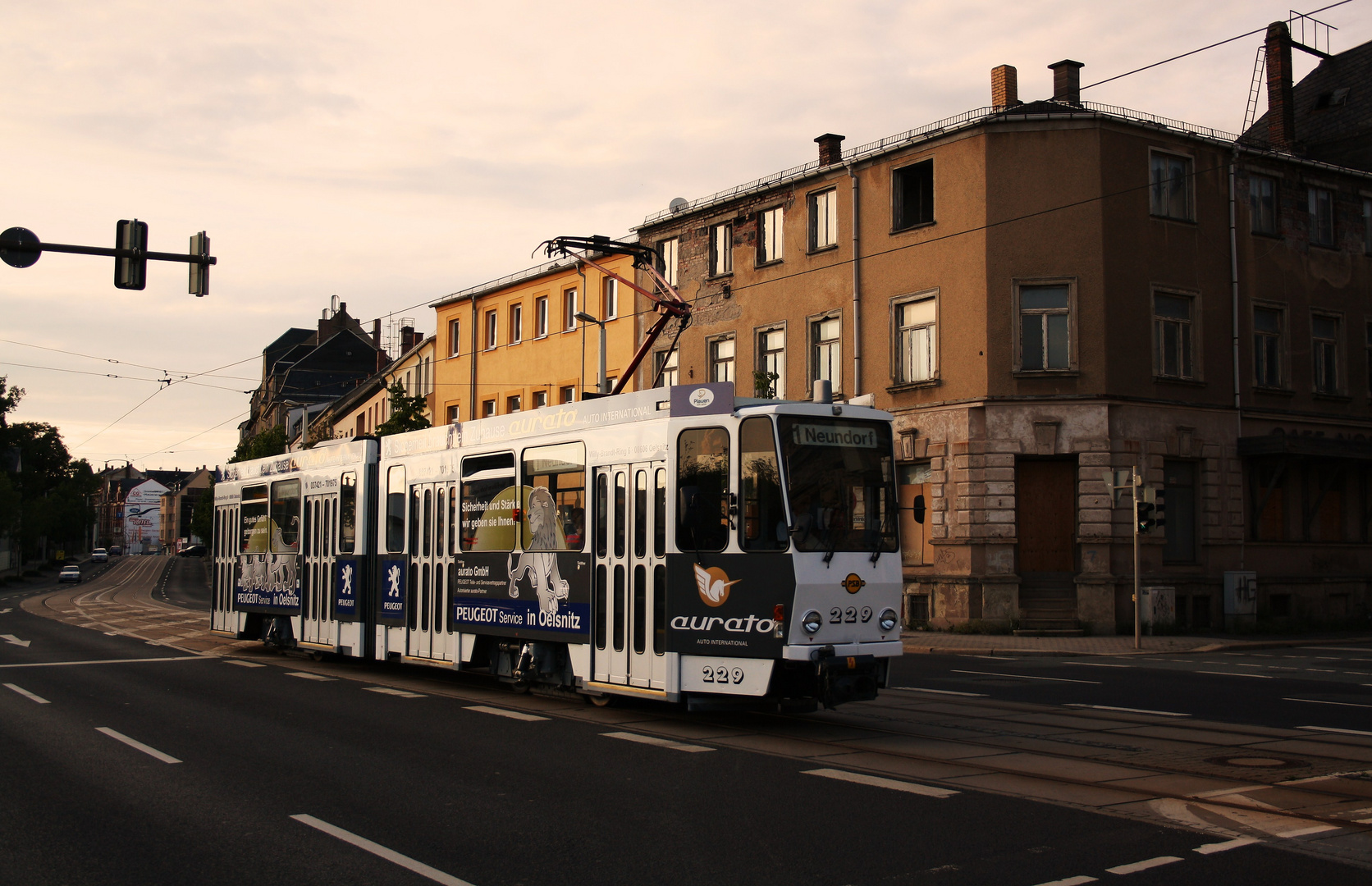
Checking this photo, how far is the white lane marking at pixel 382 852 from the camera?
617 cm

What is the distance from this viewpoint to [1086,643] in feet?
79.9

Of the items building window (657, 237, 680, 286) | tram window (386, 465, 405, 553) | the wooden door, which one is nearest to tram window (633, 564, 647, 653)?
tram window (386, 465, 405, 553)

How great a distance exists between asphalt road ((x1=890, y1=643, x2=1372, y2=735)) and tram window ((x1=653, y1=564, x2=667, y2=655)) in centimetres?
473

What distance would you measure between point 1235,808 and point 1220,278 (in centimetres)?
2496

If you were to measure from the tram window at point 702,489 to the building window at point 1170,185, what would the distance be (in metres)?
21.3

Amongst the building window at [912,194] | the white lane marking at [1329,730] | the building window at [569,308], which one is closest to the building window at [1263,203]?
the building window at [912,194]

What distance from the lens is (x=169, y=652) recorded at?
69.1 feet

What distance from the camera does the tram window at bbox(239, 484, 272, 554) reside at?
20703mm

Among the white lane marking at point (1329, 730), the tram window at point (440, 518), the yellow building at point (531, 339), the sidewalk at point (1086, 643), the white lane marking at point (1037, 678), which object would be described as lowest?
the sidewalk at point (1086, 643)

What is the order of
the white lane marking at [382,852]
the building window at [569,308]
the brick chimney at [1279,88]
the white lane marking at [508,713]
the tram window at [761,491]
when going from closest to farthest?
the white lane marking at [382,852], the tram window at [761,491], the white lane marking at [508,713], the brick chimney at [1279,88], the building window at [569,308]

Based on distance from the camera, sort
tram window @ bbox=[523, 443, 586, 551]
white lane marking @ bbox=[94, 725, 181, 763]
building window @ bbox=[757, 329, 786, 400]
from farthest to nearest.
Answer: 1. building window @ bbox=[757, 329, 786, 400]
2. tram window @ bbox=[523, 443, 586, 551]
3. white lane marking @ bbox=[94, 725, 181, 763]

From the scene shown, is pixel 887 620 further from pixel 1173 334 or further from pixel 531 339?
pixel 531 339

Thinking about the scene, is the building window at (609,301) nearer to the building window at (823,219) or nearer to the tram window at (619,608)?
the building window at (823,219)

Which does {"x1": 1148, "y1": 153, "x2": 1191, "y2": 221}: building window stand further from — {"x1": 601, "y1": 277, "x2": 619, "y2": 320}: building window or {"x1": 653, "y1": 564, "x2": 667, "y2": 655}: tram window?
{"x1": 653, "y1": 564, "x2": 667, "y2": 655}: tram window
